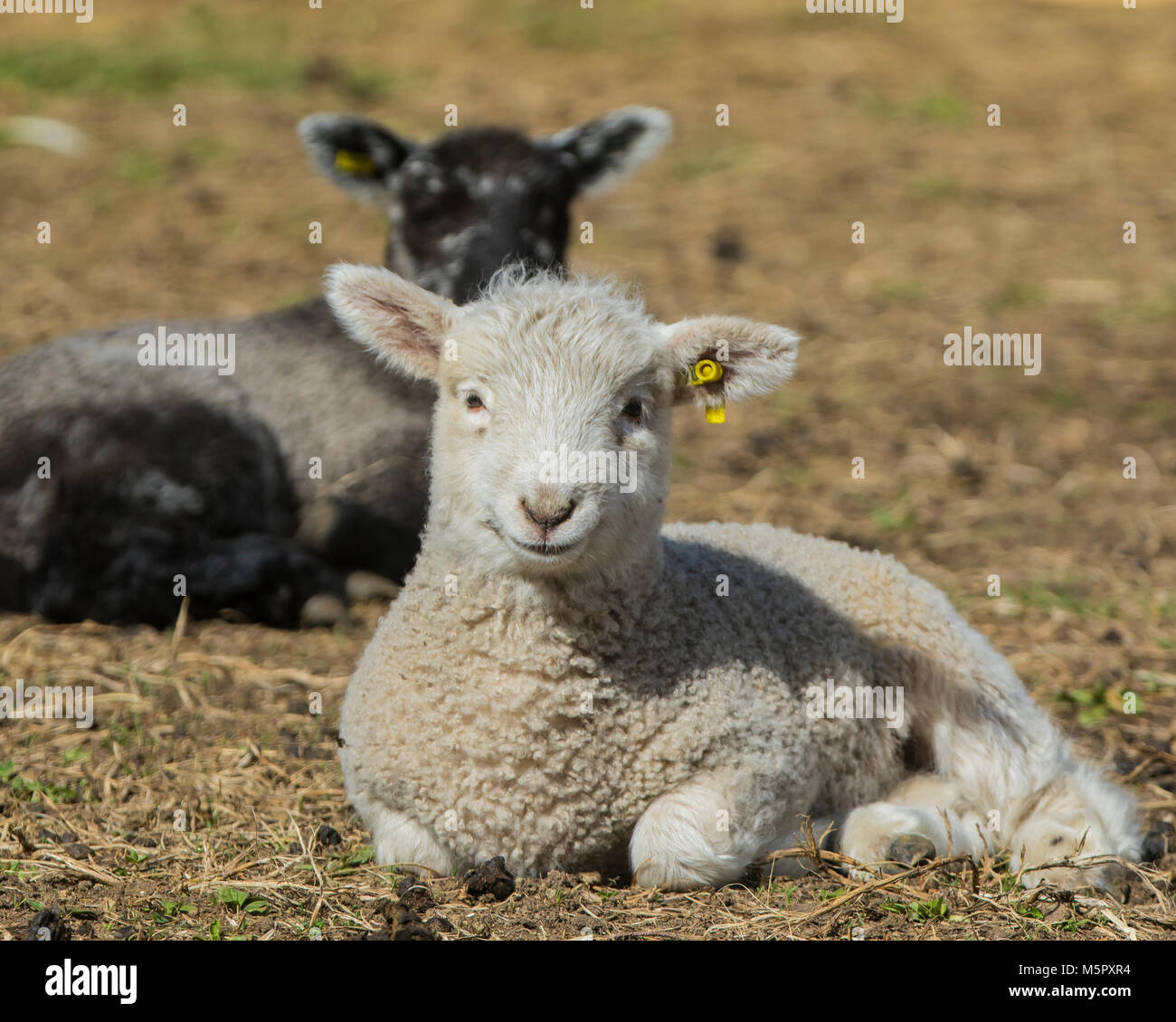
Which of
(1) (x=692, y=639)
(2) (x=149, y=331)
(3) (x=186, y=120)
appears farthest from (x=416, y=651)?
(3) (x=186, y=120)

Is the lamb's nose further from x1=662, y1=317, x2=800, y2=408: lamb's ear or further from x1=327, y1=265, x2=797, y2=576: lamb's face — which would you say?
x1=662, y1=317, x2=800, y2=408: lamb's ear

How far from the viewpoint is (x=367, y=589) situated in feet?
23.9

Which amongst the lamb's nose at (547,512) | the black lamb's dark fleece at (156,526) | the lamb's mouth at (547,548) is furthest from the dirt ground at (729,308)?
the lamb's nose at (547,512)

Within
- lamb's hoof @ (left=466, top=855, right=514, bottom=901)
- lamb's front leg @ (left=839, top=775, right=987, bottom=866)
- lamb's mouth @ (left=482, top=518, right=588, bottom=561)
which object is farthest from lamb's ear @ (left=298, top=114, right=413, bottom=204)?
lamb's hoof @ (left=466, top=855, right=514, bottom=901)

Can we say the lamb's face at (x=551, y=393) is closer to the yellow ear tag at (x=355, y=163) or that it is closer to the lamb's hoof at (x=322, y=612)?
the lamb's hoof at (x=322, y=612)

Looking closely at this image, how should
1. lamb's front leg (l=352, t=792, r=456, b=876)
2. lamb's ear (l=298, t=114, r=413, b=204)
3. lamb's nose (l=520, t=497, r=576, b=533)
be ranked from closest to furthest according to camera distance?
lamb's nose (l=520, t=497, r=576, b=533)
lamb's front leg (l=352, t=792, r=456, b=876)
lamb's ear (l=298, t=114, r=413, b=204)

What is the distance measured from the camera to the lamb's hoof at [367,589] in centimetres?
729

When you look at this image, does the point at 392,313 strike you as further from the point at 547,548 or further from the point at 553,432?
the point at 547,548

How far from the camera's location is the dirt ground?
14.5 ft

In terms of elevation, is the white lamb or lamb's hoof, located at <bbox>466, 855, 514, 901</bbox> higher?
the white lamb

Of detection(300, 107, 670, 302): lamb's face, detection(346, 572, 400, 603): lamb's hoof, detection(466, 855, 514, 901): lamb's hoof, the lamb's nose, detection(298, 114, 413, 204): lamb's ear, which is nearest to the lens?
the lamb's nose

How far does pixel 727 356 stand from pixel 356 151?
4.50 meters

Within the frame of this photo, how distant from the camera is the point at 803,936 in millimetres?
4043

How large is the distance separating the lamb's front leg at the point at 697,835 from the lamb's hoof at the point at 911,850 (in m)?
0.48
